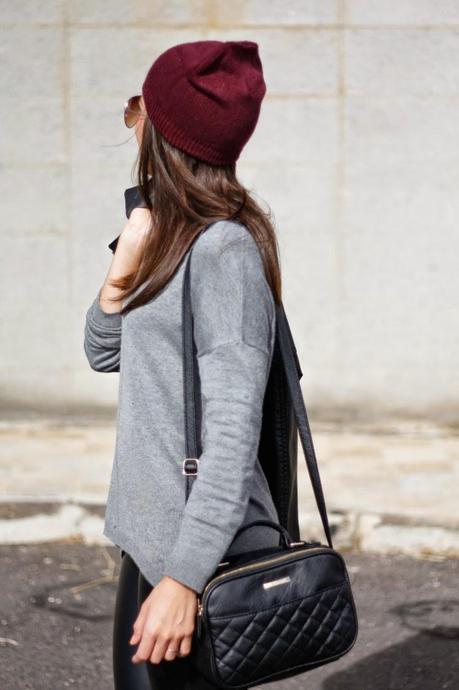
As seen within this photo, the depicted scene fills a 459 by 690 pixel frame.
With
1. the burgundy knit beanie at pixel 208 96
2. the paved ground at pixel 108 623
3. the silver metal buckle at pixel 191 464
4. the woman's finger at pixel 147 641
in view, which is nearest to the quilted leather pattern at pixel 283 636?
the woman's finger at pixel 147 641

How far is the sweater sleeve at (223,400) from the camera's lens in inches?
73.7

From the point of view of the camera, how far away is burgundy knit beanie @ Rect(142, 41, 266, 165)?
196 centimetres

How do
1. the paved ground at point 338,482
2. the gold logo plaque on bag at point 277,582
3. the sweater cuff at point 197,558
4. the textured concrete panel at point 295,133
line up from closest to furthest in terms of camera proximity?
the sweater cuff at point 197,558
the gold logo plaque on bag at point 277,582
the paved ground at point 338,482
the textured concrete panel at point 295,133

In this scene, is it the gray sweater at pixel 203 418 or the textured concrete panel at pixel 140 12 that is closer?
the gray sweater at pixel 203 418

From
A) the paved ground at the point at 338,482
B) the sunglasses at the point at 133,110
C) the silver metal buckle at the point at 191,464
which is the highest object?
the sunglasses at the point at 133,110

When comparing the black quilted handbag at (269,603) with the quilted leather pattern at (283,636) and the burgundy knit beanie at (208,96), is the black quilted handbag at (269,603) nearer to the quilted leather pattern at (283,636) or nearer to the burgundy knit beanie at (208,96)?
the quilted leather pattern at (283,636)

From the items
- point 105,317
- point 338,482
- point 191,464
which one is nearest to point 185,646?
point 191,464

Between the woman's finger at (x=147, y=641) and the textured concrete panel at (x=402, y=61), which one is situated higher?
the textured concrete panel at (x=402, y=61)

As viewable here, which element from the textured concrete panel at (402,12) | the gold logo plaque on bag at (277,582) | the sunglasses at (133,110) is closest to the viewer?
the gold logo plaque on bag at (277,582)

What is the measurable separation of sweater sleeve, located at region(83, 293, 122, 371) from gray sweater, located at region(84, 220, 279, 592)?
169 mm

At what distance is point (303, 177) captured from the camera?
6410mm

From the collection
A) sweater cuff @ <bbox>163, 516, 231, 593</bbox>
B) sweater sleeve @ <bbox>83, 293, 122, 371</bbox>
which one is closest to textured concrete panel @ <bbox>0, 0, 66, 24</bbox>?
sweater sleeve @ <bbox>83, 293, 122, 371</bbox>

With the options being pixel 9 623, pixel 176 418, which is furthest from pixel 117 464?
pixel 9 623

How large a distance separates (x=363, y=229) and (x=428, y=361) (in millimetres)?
805
